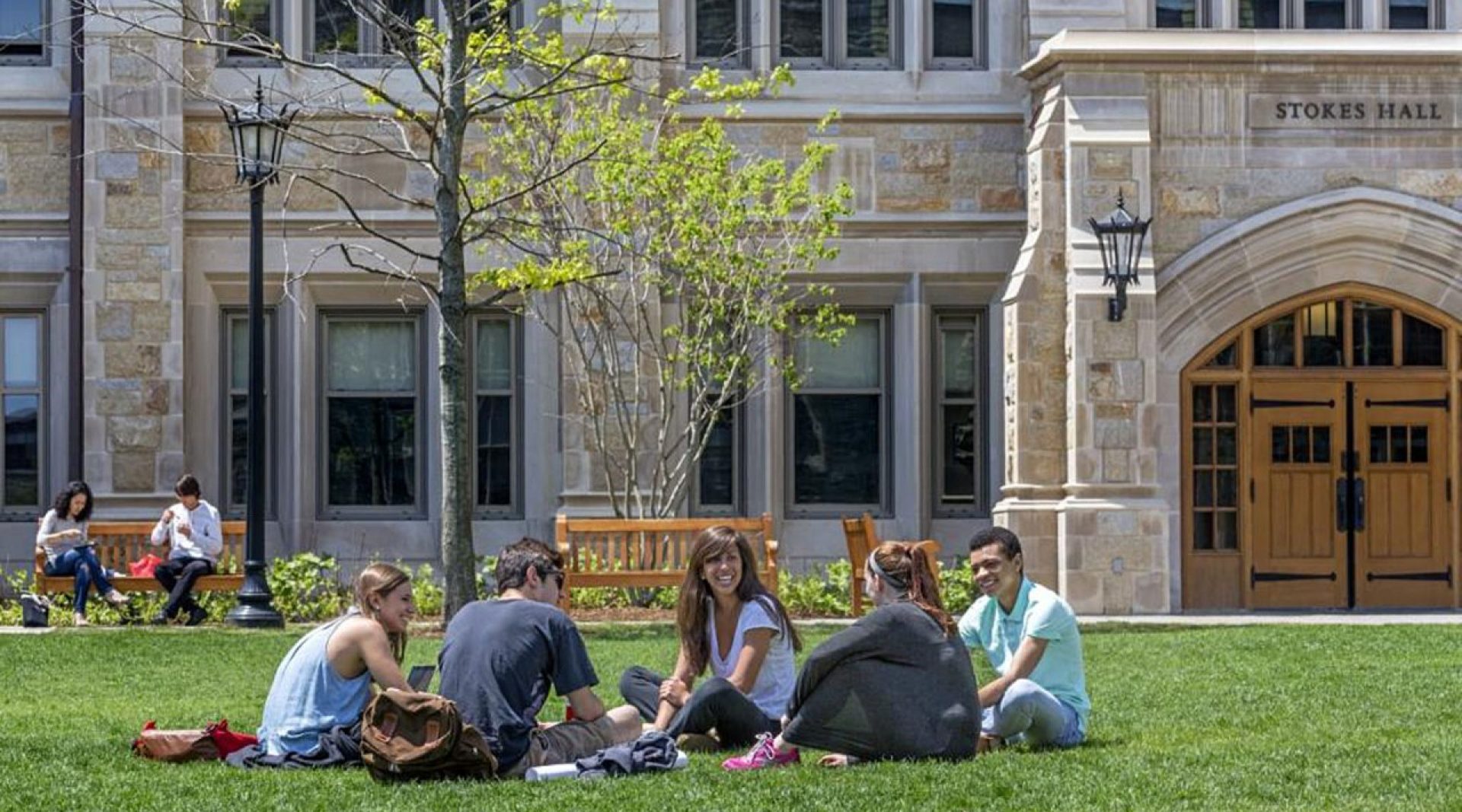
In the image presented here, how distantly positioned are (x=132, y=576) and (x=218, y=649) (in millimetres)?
4089

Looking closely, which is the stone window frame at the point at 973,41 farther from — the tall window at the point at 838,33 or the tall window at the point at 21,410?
the tall window at the point at 21,410

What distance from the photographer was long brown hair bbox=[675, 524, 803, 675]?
37.5 ft

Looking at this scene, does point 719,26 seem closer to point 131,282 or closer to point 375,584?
point 131,282

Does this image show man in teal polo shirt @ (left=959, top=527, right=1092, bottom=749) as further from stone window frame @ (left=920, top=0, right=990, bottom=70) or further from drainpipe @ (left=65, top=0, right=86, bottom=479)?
drainpipe @ (left=65, top=0, right=86, bottom=479)

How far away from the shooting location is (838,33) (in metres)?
24.9

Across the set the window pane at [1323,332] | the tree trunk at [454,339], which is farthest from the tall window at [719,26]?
the tree trunk at [454,339]

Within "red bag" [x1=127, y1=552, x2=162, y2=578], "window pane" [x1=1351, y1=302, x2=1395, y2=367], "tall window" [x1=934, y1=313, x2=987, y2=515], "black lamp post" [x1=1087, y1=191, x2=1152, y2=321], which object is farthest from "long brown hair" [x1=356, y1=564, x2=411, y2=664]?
"tall window" [x1=934, y1=313, x2=987, y2=515]

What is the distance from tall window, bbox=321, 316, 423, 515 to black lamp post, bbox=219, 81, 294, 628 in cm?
413

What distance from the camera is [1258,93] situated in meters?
23.2

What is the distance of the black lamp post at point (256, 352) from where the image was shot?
20266 mm

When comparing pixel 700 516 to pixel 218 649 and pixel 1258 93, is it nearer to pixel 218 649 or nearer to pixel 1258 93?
pixel 1258 93

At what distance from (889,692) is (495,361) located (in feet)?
48.4

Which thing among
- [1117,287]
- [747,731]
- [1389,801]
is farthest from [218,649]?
[1389,801]

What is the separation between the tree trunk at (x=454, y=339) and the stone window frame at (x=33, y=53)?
680cm
